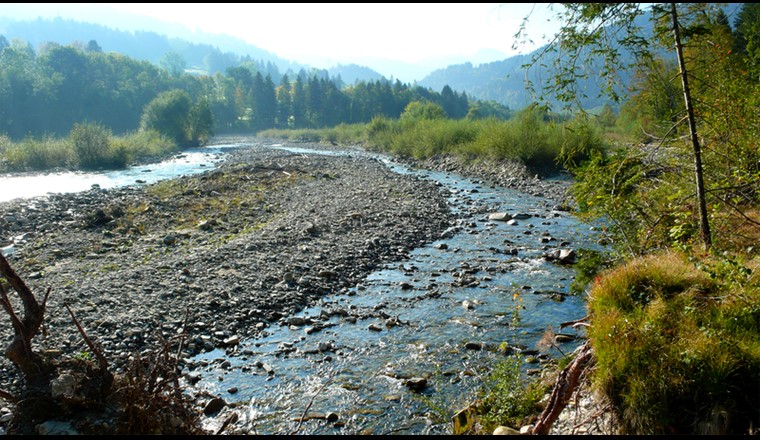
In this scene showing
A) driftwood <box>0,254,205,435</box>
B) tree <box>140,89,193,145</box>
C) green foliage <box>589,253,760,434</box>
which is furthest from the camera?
tree <box>140,89,193,145</box>

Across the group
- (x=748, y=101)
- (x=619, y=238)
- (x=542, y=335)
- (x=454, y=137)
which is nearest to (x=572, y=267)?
(x=619, y=238)

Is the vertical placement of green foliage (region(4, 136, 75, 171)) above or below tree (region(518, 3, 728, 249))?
below

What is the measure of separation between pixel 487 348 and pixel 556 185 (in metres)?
17.8

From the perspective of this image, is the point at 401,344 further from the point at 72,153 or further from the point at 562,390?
the point at 72,153

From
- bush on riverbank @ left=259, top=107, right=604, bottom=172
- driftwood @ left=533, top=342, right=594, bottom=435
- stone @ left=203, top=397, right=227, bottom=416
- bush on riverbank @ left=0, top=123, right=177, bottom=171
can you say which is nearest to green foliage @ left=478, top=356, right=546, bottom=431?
driftwood @ left=533, top=342, right=594, bottom=435

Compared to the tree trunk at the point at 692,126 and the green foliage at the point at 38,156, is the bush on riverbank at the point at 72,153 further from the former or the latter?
the tree trunk at the point at 692,126

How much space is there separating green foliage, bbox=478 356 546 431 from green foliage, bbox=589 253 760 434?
2.94 feet

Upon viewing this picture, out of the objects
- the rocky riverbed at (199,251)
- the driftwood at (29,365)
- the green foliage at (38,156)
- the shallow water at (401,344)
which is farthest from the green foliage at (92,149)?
the driftwood at (29,365)

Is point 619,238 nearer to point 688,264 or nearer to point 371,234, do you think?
point 688,264

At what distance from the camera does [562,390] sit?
17.3 feet

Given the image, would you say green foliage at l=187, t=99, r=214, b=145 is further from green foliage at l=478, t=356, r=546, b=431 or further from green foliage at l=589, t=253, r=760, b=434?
green foliage at l=589, t=253, r=760, b=434

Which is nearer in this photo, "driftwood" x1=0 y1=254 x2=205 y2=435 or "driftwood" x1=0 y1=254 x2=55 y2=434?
"driftwood" x1=0 y1=254 x2=205 y2=435

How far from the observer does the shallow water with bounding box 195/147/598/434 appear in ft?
20.4

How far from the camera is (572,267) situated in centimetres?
1149
